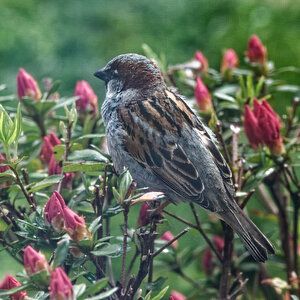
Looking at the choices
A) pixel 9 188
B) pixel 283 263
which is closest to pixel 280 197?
pixel 283 263

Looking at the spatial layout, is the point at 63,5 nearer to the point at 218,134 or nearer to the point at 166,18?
the point at 166,18

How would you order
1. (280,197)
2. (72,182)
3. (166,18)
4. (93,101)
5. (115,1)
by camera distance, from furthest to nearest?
(115,1) → (166,18) → (280,197) → (93,101) → (72,182)

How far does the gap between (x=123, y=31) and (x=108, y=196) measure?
330 centimetres

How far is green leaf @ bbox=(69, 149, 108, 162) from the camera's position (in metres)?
1.75

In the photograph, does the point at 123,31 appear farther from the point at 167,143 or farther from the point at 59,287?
the point at 59,287

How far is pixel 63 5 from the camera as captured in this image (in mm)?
5254

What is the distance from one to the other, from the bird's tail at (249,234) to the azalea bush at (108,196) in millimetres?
47

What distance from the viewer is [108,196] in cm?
187

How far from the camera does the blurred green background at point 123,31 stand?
4.51 meters

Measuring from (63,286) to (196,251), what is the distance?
1.34 m

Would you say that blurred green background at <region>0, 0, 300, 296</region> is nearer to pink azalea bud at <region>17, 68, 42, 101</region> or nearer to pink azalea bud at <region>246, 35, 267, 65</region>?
pink azalea bud at <region>246, 35, 267, 65</region>

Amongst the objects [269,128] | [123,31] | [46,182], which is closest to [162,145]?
[269,128]

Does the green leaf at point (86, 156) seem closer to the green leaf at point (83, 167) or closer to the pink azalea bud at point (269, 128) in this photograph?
the green leaf at point (83, 167)

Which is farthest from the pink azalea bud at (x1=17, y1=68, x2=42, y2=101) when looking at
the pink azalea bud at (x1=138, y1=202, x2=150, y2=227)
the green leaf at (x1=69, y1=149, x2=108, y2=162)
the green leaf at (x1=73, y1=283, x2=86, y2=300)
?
the green leaf at (x1=73, y1=283, x2=86, y2=300)
